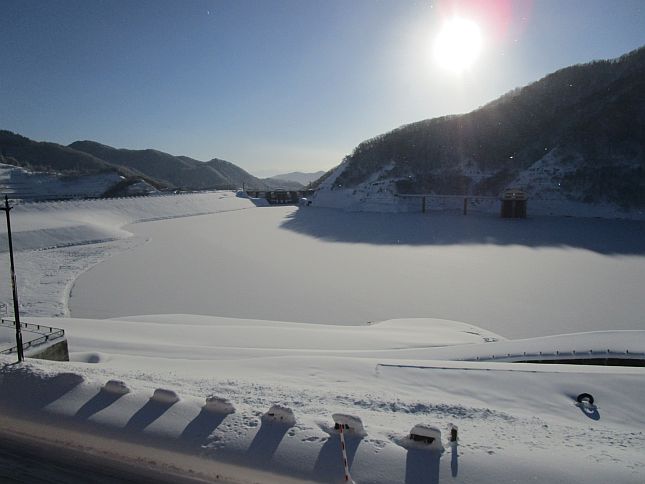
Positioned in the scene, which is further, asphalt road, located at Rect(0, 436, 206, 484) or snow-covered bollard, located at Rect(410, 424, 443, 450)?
snow-covered bollard, located at Rect(410, 424, 443, 450)

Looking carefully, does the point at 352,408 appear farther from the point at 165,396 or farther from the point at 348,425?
the point at 165,396

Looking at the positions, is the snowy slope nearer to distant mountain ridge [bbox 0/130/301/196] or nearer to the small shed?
distant mountain ridge [bbox 0/130/301/196]

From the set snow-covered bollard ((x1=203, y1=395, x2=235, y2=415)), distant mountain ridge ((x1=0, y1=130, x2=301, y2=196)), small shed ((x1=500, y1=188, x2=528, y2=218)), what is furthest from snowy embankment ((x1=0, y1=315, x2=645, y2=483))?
distant mountain ridge ((x1=0, y1=130, x2=301, y2=196))

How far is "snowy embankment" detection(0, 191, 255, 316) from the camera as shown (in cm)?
1922

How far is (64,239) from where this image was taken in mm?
32562

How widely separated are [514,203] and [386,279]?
37629 mm

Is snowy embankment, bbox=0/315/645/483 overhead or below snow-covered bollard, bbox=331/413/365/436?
below

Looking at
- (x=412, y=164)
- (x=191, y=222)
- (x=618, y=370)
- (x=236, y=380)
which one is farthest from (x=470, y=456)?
(x=412, y=164)

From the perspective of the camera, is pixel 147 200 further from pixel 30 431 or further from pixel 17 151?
pixel 17 151

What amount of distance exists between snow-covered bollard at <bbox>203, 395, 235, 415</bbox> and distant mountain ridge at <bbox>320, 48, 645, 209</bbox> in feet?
199

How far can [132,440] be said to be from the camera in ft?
15.7

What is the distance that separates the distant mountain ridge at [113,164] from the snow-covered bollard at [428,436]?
92914 mm

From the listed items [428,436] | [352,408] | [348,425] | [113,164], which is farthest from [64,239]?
[113,164]

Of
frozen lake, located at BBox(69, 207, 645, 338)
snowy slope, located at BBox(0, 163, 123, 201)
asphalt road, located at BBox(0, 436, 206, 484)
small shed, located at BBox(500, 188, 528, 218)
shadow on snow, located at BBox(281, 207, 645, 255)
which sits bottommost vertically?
frozen lake, located at BBox(69, 207, 645, 338)
